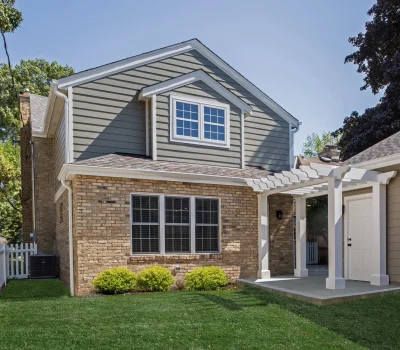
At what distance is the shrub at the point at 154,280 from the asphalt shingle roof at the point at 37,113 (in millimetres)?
7380

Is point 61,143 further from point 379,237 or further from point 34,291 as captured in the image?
point 379,237

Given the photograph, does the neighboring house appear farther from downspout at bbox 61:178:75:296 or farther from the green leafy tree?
the green leafy tree

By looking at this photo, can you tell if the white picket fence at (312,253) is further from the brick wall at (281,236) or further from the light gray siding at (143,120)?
the light gray siding at (143,120)

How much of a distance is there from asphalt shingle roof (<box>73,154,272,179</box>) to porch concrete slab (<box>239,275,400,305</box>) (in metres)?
2.99

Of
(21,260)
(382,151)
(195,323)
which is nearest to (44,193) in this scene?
(21,260)

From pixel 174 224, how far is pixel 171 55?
16.5 ft

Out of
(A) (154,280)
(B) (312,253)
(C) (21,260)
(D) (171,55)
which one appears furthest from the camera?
(B) (312,253)

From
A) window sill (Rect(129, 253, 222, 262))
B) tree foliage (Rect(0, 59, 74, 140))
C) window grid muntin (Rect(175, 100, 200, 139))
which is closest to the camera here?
window sill (Rect(129, 253, 222, 262))

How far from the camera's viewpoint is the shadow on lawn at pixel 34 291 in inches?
316

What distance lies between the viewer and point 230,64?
11.5 meters

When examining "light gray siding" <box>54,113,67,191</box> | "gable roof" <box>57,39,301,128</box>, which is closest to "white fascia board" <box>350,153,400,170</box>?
"gable roof" <box>57,39,301,128</box>

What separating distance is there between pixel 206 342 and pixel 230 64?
8.85 m

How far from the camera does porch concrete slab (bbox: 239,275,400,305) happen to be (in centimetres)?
695

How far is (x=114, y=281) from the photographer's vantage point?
7.97m
